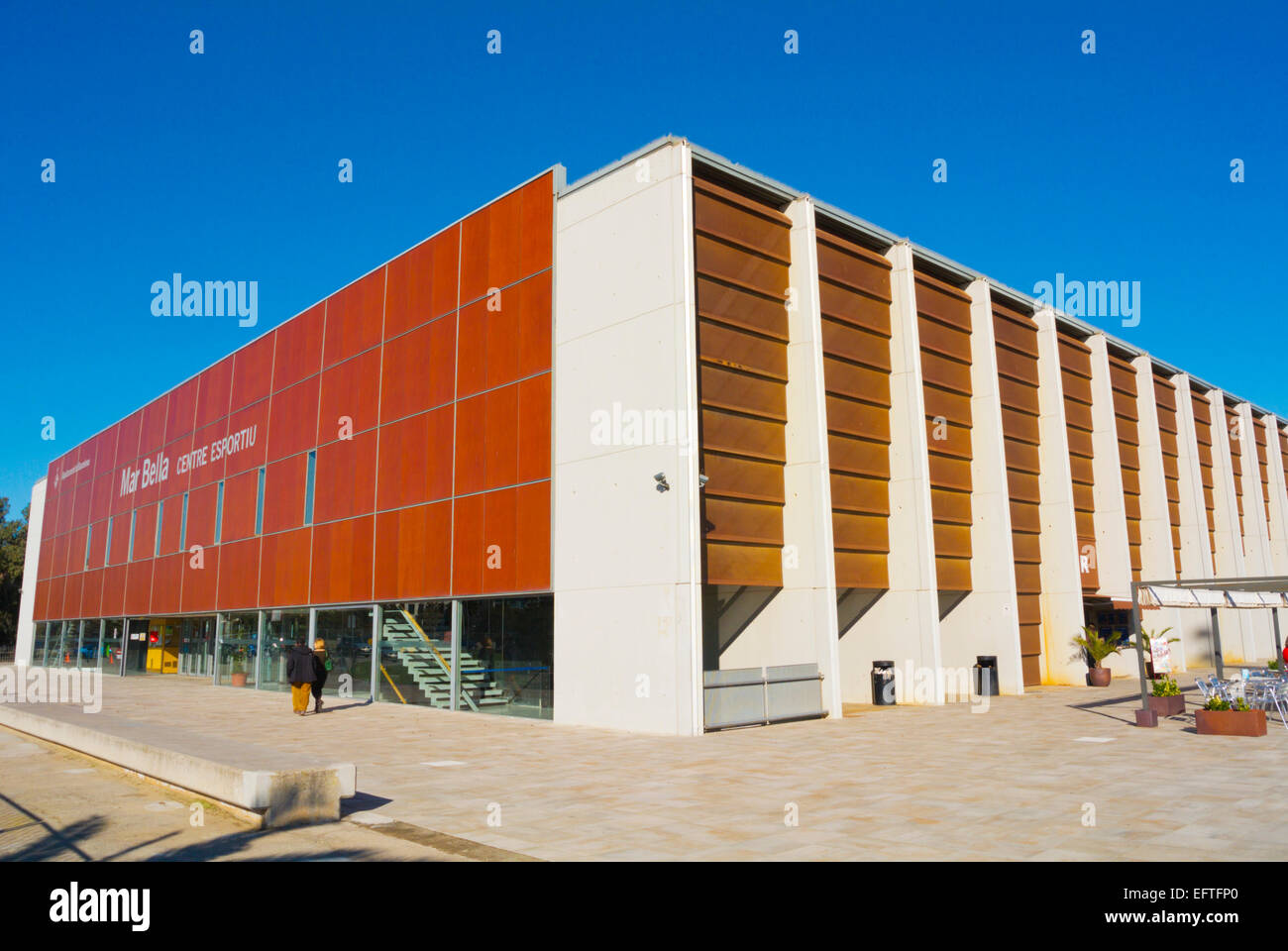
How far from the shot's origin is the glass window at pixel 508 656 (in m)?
20.6

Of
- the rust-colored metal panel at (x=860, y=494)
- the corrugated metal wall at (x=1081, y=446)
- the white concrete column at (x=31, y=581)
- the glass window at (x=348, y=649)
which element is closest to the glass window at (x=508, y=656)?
the glass window at (x=348, y=649)

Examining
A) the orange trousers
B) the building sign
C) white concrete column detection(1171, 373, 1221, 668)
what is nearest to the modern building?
A: white concrete column detection(1171, 373, 1221, 668)

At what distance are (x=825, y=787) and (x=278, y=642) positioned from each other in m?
24.5

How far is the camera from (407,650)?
2472 centimetres

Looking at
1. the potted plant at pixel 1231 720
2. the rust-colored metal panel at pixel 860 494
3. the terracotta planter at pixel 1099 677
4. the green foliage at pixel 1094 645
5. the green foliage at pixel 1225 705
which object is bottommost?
the terracotta planter at pixel 1099 677

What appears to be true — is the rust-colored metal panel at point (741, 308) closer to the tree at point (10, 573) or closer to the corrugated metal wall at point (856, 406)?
the corrugated metal wall at point (856, 406)

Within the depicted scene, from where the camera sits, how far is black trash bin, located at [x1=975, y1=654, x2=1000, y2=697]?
2523 cm

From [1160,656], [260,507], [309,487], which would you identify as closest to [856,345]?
[1160,656]

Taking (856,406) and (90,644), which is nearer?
(856,406)

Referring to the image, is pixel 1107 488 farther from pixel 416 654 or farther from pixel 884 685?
pixel 416 654

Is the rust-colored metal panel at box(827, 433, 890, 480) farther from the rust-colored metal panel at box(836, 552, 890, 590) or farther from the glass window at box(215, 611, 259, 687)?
the glass window at box(215, 611, 259, 687)

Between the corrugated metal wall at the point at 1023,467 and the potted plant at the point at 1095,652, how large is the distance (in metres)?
1.30

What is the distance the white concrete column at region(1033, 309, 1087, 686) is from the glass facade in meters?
17.8
